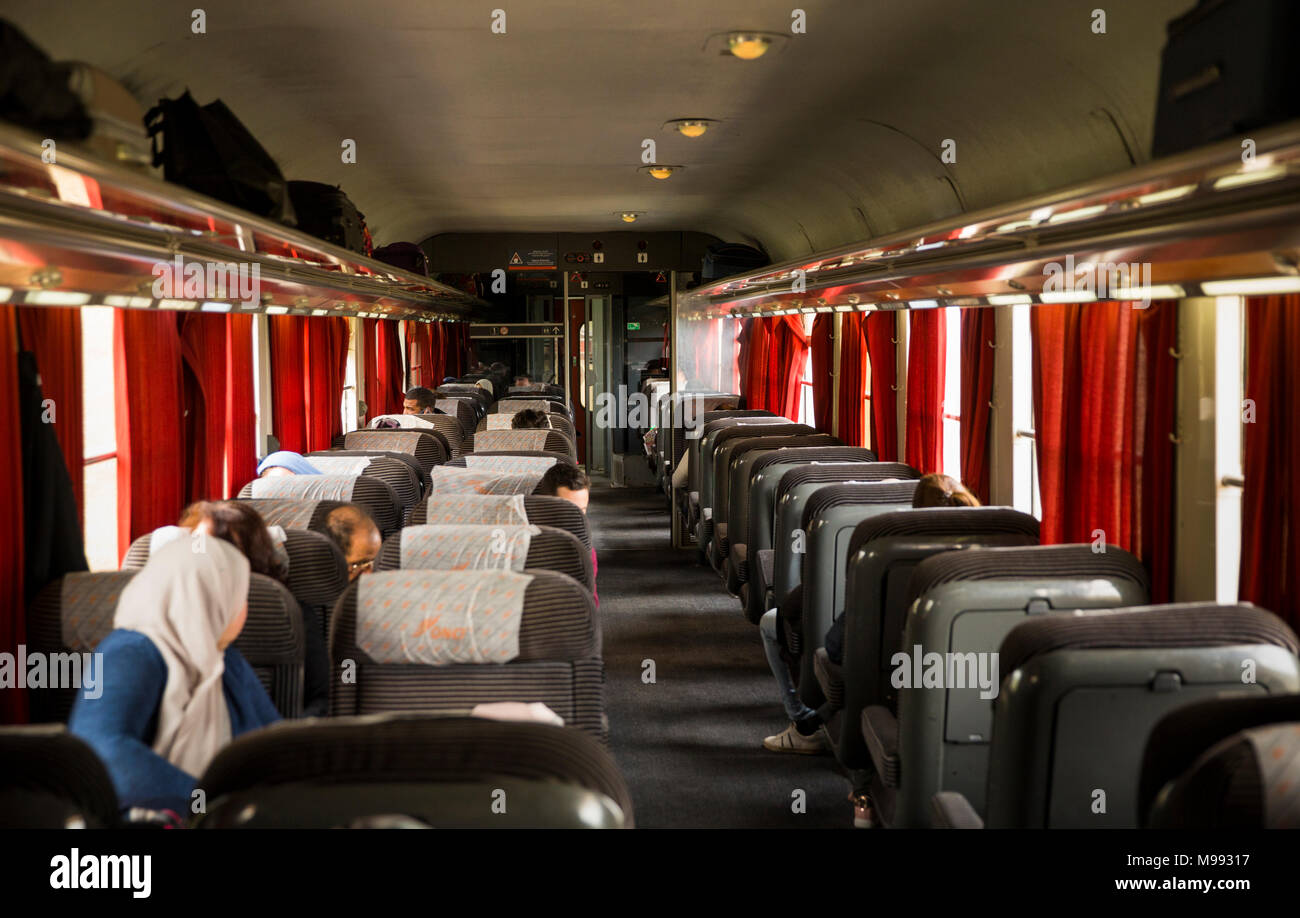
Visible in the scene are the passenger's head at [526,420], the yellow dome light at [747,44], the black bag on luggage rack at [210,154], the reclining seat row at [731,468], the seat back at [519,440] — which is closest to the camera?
the black bag on luggage rack at [210,154]

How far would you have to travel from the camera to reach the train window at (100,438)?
571 cm

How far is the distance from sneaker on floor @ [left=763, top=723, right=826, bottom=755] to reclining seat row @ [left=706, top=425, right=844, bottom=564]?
2.22m

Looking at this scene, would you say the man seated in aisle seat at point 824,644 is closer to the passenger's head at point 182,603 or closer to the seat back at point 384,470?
the seat back at point 384,470

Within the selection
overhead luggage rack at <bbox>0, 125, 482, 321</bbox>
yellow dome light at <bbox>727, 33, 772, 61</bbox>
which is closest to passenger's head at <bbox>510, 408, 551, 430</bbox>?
overhead luggage rack at <bbox>0, 125, 482, 321</bbox>

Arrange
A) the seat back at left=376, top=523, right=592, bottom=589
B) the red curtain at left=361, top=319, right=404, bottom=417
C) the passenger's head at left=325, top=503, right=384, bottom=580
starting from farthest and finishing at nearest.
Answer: the red curtain at left=361, top=319, right=404, bottom=417
the passenger's head at left=325, top=503, right=384, bottom=580
the seat back at left=376, top=523, right=592, bottom=589

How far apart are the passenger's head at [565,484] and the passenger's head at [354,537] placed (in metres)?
1.42

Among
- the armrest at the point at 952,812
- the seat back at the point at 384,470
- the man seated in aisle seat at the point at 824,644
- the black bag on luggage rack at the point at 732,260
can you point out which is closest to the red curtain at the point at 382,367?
the black bag on luggage rack at the point at 732,260

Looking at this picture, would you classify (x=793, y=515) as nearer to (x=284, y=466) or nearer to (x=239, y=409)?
(x=284, y=466)

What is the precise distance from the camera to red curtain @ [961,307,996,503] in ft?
22.9

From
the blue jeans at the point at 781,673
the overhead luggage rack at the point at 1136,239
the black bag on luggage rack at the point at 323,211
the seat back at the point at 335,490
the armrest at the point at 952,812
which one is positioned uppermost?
the black bag on luggage rack at the point at 323,211

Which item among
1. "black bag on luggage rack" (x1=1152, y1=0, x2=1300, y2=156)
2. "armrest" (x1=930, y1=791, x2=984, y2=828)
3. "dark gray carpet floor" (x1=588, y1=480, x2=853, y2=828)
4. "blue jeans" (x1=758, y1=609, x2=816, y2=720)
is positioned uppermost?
"black bag on luggage rack" (x1=1152, y1=0, x2=1300, y2=156)

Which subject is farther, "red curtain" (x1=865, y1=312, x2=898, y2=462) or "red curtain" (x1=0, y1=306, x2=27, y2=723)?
"red curtain" (x1=865, y1=312, x2=898, y2=462)

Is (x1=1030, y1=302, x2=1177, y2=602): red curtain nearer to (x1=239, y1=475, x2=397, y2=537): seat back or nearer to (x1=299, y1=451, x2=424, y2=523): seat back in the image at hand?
(x1=239, y1=475, x2=397, y2=537): seat back

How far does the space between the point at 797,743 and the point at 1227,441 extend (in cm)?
294
